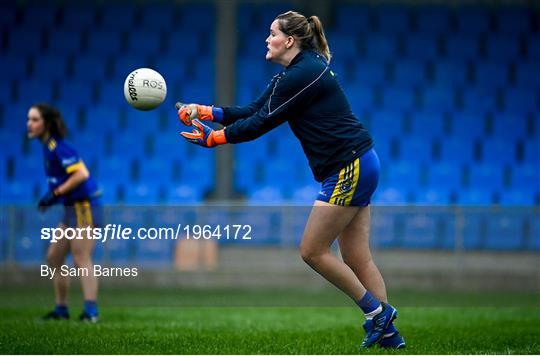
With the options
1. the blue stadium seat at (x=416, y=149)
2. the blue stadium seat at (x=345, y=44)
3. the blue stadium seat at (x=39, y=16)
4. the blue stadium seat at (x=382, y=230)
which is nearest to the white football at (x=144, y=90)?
the blue stadium seat at (x=382, y=230)

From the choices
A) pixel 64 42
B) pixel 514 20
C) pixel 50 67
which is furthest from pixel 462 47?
pixel 50 67

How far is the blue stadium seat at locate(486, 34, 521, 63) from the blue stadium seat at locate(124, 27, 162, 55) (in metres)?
7.16

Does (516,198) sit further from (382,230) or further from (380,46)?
(380,46)

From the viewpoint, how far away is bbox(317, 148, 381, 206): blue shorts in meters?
6.61

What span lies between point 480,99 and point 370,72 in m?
2.37

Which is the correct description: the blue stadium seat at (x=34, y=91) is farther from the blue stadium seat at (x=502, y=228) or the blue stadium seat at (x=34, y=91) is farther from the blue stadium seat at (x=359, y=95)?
the blue stadium seat at (x=502, y=228)

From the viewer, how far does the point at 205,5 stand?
819 inches

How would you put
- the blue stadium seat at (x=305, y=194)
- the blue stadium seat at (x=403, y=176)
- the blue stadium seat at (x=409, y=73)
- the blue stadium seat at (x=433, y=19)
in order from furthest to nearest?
the blue stadium seat at (x=433, y=19)
the blue stadium seat at (x=409, y=73)
the blue stadium seat at (x=403, y=176)
the blue stadium seat at (x=305, y=194)

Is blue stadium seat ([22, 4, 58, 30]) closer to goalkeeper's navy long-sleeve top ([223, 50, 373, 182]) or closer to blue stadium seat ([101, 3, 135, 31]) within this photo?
blue stadium seat ([101, 3, 135, 31])

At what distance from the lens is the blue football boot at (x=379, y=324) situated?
Answer: 679 cm

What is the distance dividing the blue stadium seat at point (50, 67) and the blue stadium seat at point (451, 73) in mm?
7864

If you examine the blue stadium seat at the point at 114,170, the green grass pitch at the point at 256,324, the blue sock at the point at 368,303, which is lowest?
the green grass pitch at the point at 256,324

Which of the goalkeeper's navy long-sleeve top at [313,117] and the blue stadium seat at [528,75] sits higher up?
the blue stadium seat at [528,75]

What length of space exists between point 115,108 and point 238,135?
43.0ft
